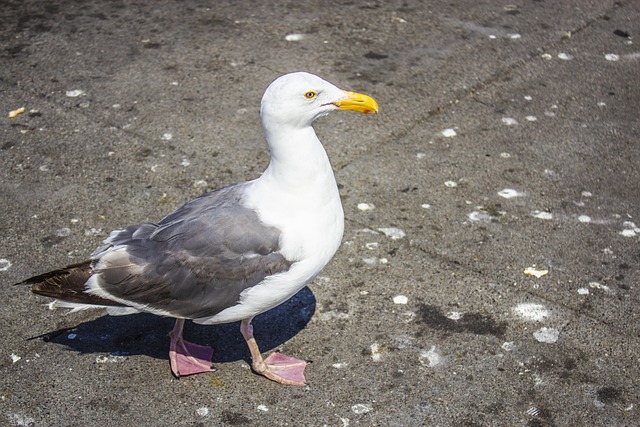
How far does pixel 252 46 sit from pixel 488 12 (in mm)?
2192

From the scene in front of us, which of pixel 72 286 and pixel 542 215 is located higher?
pixel 72 286

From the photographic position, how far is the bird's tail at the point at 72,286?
368cm

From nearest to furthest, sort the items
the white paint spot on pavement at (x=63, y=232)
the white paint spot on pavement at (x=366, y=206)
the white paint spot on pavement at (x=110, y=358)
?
the white paint spot on pavement at (x=110, y=358)
the white paint spot on pavement at (x=63, y=232)
the white paint spot on pavement at (x=366, y=206)

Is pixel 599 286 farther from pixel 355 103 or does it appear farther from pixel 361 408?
pixel 355 103

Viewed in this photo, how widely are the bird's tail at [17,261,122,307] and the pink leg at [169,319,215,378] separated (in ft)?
1.28

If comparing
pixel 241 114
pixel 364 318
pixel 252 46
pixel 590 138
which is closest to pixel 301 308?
pixel 364 318

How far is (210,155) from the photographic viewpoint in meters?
5.53

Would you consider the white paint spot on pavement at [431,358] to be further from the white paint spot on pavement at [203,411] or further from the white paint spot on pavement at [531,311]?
the white paint spot on pavement at [203,411]

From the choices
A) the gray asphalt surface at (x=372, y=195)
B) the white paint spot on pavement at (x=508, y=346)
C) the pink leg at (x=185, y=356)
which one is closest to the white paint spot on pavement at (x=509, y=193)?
the gray asphalt surface at (x=372, y=195)

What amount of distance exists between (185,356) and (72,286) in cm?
62

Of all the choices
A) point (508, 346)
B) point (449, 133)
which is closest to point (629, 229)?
point (508, 346)

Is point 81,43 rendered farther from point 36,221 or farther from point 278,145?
point 278,145

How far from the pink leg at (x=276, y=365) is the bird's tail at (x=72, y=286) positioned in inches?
24.4

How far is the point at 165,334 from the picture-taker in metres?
4.18
